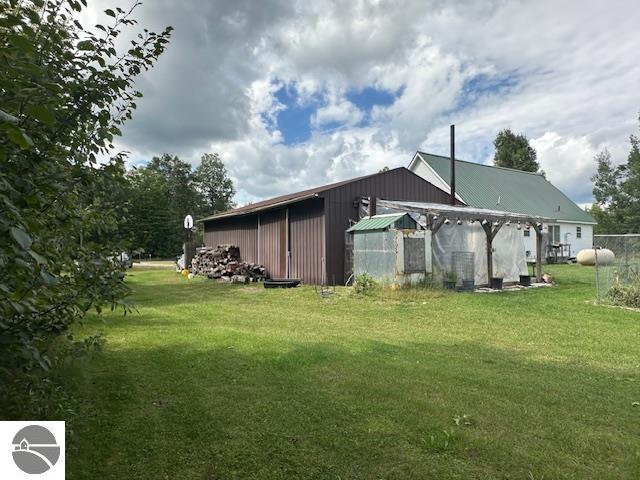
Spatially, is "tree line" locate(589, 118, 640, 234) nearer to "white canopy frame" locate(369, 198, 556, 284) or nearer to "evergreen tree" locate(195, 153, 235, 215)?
"white canopy frame" locate(369, 198, 556, 284)

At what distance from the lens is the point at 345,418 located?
3.43 metres

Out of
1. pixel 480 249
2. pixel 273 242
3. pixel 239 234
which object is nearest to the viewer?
pixel 480 249

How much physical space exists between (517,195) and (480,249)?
18169 mm

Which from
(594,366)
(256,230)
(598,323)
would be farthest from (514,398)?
(256,230)

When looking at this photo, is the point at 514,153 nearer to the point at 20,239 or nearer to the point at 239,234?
the point at 239,234

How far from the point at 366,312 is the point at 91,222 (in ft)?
22.7

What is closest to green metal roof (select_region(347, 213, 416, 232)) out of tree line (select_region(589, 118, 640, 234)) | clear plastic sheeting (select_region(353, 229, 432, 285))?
clear plastic sheeting (select_region(353, 229, 432, 285))

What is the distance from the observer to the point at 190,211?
56.7 m

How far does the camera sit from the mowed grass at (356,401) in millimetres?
2775

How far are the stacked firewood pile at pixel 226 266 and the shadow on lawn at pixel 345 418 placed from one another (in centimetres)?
1178

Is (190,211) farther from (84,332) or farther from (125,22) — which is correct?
(125,22)

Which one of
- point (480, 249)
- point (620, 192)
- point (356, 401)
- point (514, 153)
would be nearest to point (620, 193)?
point (620, 192)

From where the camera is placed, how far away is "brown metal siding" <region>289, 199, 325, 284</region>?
14.7 metres

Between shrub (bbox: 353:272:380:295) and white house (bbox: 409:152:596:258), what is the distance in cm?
1496
